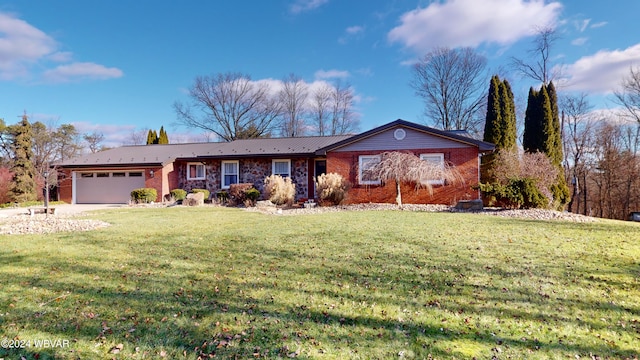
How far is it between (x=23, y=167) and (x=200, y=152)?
10107mm

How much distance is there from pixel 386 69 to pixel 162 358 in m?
26.8

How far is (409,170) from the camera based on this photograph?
45.1 ft

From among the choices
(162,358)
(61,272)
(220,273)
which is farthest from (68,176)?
(162,358)

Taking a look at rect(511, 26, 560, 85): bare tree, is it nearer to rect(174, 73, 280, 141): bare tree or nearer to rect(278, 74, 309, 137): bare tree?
rect(278, 74, 309, 137): bare tree

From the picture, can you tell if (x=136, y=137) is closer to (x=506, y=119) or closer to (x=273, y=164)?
(x=273, y=164)

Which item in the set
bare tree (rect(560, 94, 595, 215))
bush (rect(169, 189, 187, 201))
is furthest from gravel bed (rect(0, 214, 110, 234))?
bare tree (rect(560, 94, 595, 215))

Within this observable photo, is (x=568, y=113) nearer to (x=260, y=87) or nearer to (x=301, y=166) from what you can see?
(x=301, y=166)

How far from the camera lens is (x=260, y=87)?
34.4 meters

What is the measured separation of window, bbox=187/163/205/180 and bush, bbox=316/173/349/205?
357 inches

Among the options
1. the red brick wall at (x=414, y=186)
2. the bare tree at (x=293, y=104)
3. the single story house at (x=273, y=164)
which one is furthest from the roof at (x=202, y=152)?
the bare tree at (x=293, y=104)

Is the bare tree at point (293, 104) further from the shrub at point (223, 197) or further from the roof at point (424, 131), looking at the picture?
the roof at point (424, 131)

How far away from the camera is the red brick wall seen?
1414 cm

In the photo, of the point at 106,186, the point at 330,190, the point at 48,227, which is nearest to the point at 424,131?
the point at 330,190

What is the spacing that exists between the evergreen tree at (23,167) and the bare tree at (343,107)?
25488 millimetres
